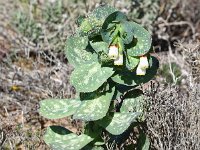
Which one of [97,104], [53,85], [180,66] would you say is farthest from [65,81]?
[97,104]

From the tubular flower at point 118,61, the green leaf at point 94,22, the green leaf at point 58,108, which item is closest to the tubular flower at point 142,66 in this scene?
the tubular flower at point 118,61

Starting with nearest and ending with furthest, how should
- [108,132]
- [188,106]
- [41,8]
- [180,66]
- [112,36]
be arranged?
1. [112,36]
2. [108,132]
3. [188,106]
4. [180,66]
5. [41,8]

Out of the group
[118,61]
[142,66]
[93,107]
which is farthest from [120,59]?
[93,107]

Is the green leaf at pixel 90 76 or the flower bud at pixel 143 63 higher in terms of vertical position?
the flower bud at pixel 143 63

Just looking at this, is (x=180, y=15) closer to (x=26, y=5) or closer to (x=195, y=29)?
(x=195, y=29)

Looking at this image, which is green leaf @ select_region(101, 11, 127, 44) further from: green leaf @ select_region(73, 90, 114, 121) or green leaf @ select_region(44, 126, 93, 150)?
green leaf @ select_region(44, 126, 93, 150)

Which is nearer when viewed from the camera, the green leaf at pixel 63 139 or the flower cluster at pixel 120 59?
the flower cluster at pixel 120 59

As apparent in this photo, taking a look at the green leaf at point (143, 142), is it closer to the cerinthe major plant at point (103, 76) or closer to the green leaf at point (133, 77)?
the cerinthe major plant at point (103, 76)
